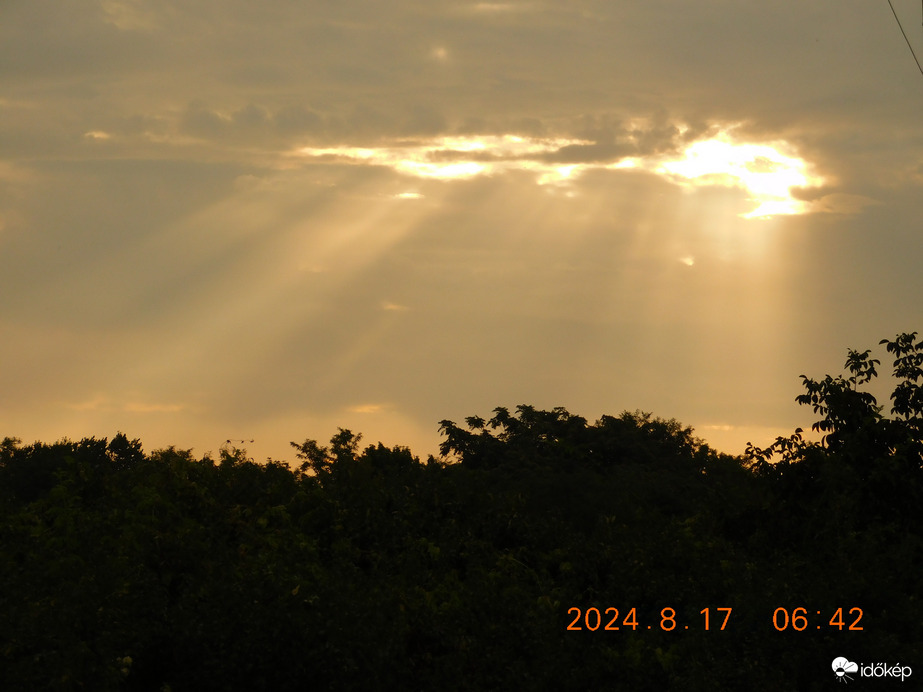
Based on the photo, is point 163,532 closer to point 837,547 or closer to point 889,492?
point 837,547

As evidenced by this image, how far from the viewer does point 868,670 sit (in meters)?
17.7

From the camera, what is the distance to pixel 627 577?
2462cm

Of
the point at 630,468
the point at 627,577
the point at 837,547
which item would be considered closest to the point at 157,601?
the point at 627,577

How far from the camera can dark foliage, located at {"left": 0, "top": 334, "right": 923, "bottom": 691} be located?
17250 mm
